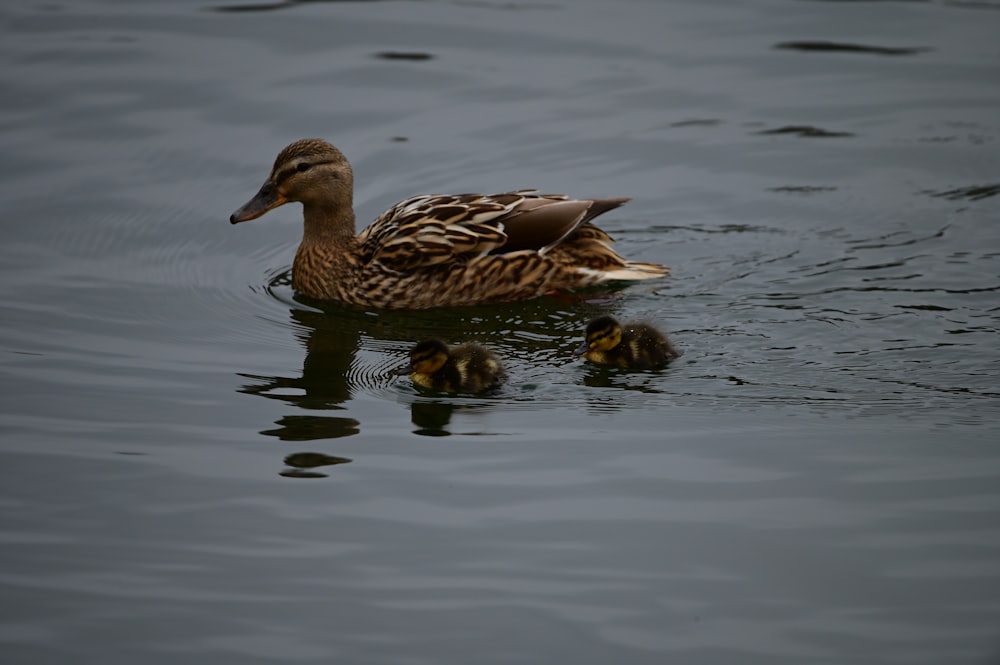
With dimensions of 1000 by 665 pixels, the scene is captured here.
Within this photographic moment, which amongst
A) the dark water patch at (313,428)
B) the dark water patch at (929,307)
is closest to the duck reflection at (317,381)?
the dark water patch at (313,428)

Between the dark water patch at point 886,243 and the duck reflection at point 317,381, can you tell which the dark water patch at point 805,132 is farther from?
the duck reflection at point 317,381

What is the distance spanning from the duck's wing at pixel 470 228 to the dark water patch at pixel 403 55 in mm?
3753

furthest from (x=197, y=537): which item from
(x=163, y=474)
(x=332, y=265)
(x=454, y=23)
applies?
(x=454, y=23)

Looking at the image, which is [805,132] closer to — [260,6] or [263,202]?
[263,202]

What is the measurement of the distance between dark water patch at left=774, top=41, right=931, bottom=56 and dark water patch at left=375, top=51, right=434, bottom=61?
296 cm

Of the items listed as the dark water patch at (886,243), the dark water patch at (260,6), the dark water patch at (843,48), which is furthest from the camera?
the dark water patch at (260,6)

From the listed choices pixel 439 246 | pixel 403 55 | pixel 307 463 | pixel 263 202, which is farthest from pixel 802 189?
pixel 307 463

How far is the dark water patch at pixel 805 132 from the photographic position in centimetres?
1008

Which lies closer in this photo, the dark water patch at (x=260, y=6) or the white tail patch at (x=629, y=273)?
the white tail patch at (x=629, y=273)

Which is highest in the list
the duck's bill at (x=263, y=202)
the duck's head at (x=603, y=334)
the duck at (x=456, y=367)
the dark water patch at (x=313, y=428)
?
the duck's bill at (x=263, y=202)

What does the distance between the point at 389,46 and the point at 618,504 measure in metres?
7.31

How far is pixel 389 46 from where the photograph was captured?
38.7 feet

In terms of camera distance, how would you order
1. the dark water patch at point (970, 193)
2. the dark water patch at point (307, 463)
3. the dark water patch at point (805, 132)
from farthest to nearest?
1. the dark water patch at point (805, 132)
2. the dark water patch at point (970, 193)
3. the dark water patch at point (307, 463)

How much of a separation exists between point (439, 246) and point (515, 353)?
3.88 ft
